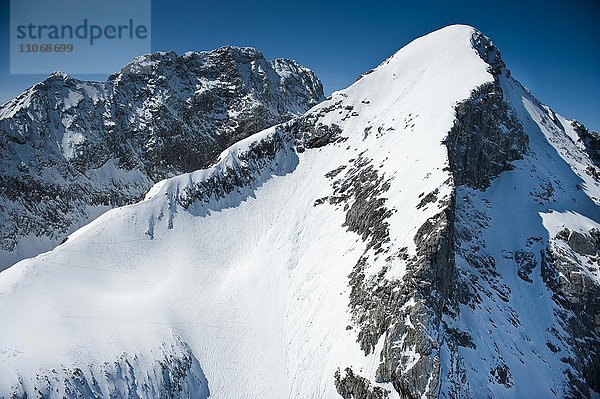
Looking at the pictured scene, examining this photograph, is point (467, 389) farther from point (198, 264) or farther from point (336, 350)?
point (198, 264)

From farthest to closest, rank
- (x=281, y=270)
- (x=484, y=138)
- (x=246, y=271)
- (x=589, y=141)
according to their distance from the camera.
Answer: (x=589, y=141) → (x=484, y=138) → (x=246, y=271) → (x=281, y=270)

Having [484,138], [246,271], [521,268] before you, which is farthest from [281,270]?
[484,138]

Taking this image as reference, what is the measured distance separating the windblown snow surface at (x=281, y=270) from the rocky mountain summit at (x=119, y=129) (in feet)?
160

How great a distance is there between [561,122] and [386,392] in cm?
7995

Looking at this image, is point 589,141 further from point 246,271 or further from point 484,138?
point 246,271

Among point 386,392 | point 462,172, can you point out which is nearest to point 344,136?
point 462,172

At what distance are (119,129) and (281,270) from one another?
85709 millimetres

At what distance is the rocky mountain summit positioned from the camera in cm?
10512

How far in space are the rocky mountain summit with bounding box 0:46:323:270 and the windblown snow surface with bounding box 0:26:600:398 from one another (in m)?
48.7

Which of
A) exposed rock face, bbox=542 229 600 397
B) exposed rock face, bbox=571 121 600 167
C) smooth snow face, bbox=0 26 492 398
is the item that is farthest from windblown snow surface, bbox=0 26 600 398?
exposed rock face, bbox=571 121 600 167

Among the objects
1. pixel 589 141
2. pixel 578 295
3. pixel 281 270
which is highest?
pixel 589 141

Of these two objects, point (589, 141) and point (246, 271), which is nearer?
point (246, 271)

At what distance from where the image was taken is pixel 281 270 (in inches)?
2425

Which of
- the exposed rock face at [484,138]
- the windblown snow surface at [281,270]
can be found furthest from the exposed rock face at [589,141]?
the exposed rock face at [484,138]
